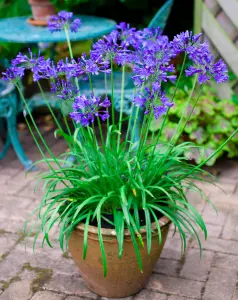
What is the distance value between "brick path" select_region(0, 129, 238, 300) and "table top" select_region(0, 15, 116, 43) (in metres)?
1.18

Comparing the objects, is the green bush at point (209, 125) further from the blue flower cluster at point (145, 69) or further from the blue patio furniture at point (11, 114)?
the blue flower cluster at point (145, 69)

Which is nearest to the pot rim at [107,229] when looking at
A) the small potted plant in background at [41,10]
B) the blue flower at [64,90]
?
the blue flower at [64,90]

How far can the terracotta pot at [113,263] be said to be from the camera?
7.30 ft

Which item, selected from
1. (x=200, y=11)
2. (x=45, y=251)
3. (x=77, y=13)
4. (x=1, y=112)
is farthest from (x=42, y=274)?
(x=77, y=13)

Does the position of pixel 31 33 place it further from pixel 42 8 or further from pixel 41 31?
pixel 42 8

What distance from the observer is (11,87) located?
3750 millimetres

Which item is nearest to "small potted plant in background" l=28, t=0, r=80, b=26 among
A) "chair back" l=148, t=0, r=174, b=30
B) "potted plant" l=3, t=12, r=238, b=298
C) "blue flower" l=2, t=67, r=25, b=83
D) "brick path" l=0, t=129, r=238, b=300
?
"chair back" l=148, t=0, r=174, b=30

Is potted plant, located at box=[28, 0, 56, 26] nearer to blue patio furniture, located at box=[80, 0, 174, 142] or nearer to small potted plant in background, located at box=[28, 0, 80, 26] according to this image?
small potted plant in background, located at box=[28, 0, 80, 26]

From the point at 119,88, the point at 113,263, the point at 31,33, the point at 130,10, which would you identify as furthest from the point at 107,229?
the point at 130,10

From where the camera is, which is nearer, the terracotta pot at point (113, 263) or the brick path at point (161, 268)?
the terracotta pot at point (113, 263)

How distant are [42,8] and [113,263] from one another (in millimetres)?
2310

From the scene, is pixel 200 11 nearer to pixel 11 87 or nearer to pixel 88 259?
pixel 11 87

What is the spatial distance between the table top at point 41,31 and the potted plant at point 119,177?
1.21 m

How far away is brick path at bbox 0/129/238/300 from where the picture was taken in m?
2.49
